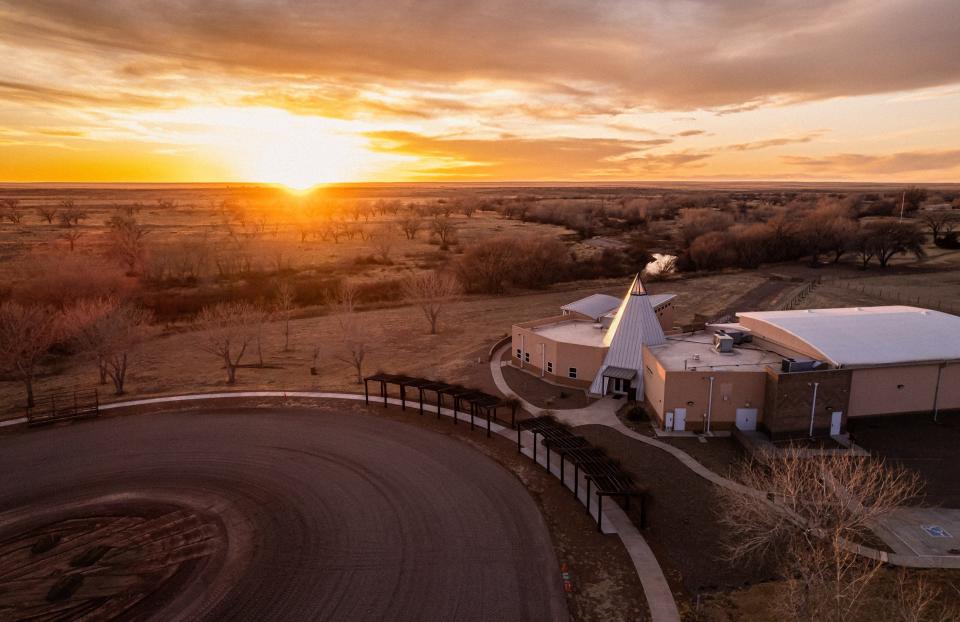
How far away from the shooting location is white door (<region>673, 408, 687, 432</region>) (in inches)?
1150

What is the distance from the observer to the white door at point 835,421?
28391 millimetres

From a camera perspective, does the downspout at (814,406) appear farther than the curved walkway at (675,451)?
Yes

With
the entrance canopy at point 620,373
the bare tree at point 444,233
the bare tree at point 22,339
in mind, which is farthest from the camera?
the bare tree at point 444,233

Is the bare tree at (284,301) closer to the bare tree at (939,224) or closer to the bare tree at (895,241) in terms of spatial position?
the bare tree at (895,241)

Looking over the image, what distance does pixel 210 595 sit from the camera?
17812 millimetres

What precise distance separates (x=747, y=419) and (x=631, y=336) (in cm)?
858

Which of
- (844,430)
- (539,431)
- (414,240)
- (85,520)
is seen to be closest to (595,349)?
(539,431)

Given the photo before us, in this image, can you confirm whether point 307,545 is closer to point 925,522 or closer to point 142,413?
point 142,413

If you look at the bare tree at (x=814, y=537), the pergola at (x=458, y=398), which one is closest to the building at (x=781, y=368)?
the pergola at (x=458, y=398)

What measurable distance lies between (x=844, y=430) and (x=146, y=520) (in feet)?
108

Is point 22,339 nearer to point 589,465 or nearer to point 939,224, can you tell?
point 589,465

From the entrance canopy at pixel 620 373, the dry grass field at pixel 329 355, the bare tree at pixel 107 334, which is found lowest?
the dry grass field at pixel 329 355

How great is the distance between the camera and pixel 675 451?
89.0 ft

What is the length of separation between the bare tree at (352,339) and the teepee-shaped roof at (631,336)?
16.5 meters
